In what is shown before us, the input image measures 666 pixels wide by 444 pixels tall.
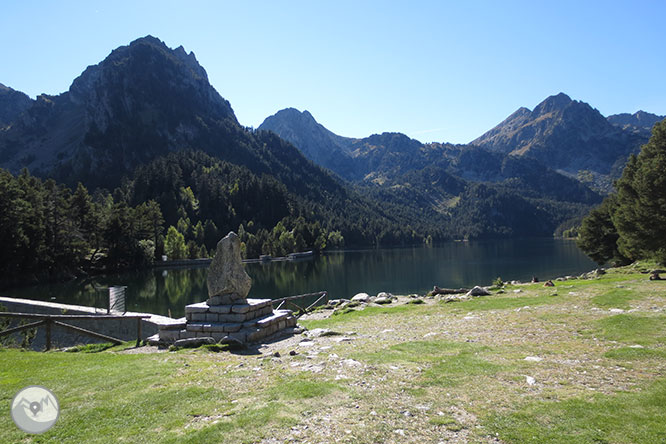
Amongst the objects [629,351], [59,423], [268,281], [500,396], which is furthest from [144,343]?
[268,281]

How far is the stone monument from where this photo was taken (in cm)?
1614

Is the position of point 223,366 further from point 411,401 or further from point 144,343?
point 144,343

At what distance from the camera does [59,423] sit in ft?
23.0

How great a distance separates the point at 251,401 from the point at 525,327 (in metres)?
12.1

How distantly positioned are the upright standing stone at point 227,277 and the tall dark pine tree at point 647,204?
1439 inches

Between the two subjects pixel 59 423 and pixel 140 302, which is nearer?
pixel 59 423

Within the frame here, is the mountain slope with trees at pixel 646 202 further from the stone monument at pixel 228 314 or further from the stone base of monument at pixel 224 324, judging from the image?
the stone base of monument at pixel 224 324

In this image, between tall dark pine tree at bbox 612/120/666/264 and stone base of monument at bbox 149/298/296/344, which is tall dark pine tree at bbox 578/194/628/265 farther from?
stone base of monument at bbox 149/298/296/344

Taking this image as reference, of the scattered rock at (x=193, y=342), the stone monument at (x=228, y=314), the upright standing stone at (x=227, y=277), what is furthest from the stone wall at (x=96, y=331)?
the scattered rock at (x=193, y=342)

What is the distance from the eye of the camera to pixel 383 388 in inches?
348

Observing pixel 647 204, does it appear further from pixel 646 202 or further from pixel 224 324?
pixel 224 324

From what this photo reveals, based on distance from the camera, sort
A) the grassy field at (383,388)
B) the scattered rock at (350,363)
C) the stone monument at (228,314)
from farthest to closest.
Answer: the stone monument at (228,314) < the scattered rock at (350,363) < the grassy field at (383,388)

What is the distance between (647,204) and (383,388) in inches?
1529

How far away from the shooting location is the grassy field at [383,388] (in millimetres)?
6543
